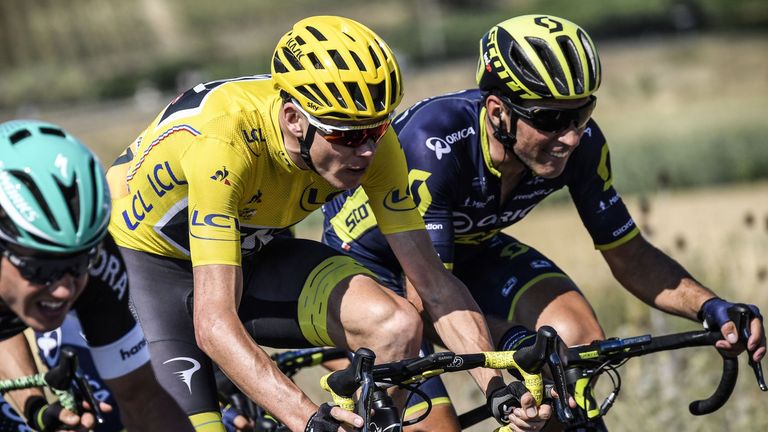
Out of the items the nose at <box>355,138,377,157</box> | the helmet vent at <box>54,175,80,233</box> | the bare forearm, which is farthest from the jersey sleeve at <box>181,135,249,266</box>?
the bare forearm

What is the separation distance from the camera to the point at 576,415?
4.76 m

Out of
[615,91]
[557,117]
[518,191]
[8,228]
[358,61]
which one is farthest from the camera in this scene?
[615,91]

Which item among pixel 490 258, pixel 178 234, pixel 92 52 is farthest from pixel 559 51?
pixel 92 52

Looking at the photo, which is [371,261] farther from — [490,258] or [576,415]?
[576,415]

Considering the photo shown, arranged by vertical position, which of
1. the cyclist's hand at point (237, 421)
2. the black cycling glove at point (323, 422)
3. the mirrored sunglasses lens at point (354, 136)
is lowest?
the cyclist's hand at point (237, 421)

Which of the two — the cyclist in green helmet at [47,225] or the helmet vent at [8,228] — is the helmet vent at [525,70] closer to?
the cyclist in green helmet at [47,225]

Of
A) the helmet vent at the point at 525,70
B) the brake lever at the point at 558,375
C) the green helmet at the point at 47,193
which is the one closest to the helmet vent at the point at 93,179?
the green helmet at the point at 47,193

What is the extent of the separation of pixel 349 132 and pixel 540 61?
1.22 metres

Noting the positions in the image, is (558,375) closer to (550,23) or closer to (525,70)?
(525,70)

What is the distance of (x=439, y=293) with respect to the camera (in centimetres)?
488

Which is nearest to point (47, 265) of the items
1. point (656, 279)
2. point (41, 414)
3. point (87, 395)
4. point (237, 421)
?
point (87, 395)

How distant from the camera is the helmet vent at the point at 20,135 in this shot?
3.46 m

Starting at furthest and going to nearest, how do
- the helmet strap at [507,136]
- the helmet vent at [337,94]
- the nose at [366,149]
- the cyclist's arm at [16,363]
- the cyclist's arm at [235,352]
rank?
the helmet strap at [507,136] → the cyclist's arm at [16,363] → the nose at [366,149] → the helmet vent at [337,94] → the cyclist's arm at [235,352]

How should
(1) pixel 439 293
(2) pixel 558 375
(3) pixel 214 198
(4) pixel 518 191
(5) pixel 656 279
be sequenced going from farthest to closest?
(5) pixel 656 279, (4) pixel 518 191, (1) pixel 439 293, (3) pixel 214 198, (2) pixel 558 375
